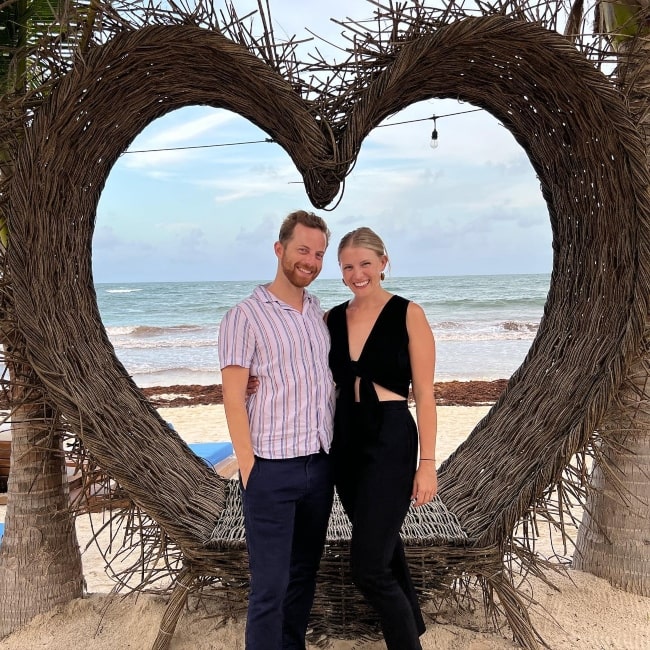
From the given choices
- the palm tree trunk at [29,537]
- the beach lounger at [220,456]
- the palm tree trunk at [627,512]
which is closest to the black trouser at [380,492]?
the palm tree trunk at [627,512]

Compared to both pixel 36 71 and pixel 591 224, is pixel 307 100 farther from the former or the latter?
pixel 591 224

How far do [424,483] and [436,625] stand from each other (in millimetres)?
919

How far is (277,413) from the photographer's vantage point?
1.89 metres

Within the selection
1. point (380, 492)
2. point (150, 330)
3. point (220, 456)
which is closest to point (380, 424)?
point (380, 492)

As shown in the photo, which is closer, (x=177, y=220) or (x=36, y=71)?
(x=36, y=71)

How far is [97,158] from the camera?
96.2 inches

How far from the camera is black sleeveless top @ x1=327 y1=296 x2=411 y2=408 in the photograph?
1949mm

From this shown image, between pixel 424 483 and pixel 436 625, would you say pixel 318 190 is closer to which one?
pixel 424 483

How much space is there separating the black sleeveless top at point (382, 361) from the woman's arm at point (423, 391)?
29mm

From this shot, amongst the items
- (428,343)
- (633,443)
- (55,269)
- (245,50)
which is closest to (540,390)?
(633,443)

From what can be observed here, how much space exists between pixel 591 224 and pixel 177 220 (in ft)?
88.4

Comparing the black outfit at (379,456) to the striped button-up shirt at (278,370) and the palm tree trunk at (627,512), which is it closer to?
the striped button-up shirt at (278,370)

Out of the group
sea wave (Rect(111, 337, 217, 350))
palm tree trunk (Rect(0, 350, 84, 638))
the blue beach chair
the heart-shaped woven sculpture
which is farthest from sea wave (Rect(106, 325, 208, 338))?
the heart-shaped woven sculpture

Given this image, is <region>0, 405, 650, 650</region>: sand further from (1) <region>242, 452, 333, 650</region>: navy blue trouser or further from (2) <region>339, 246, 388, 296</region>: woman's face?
(2) <region>339, 246, 388, 296</region>: woman's face
